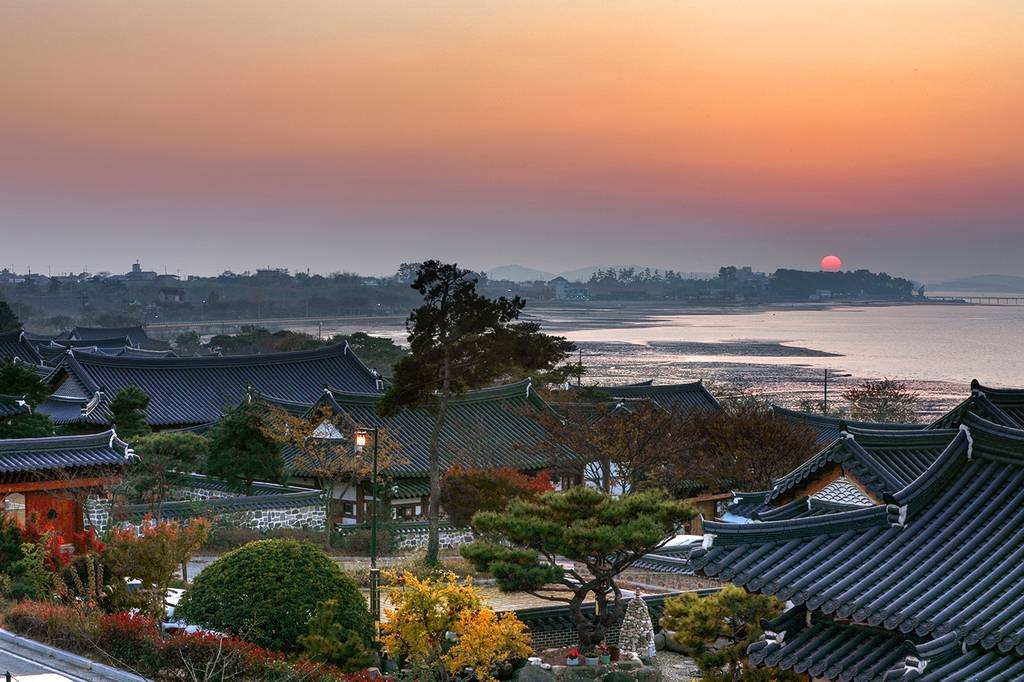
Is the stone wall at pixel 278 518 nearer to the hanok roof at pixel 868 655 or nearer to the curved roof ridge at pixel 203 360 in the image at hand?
the curved roof ridge at pixel 203 360

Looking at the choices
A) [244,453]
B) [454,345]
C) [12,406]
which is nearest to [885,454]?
[454,345]

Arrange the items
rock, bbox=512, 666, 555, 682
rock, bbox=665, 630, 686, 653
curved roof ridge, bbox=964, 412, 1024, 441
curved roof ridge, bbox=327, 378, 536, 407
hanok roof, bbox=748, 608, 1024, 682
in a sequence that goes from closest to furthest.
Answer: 1. hanok roof, bbox=748, 608, 1024, 682
2. curved roof ridge, bbox=964, 412, 1024, 441
3. rock, bbox=512, 666, 555, 682
4. rock, bbox=665, 630, 686, 653
5. curved roof ridge, bbox=327, 378, 536, 407

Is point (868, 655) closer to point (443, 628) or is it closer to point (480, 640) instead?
point (480, 640)

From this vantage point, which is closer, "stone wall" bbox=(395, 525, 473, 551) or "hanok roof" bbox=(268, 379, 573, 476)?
"stone wall" bbox=(395, 525, 473, 551)

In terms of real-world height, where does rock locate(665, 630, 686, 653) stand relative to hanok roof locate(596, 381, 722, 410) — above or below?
below

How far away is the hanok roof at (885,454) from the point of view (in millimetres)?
15242

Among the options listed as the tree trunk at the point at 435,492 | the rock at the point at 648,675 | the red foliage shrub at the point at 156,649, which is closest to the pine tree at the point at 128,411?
the tree trunk at the point at 435,492

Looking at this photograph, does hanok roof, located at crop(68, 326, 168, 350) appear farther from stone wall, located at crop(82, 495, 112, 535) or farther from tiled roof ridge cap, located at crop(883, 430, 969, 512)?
tiled roof ridge cap, located at crop(883, 430, 969, 512)

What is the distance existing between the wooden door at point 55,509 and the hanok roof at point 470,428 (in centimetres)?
1030

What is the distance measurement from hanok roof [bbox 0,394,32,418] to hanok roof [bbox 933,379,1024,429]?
848 inches

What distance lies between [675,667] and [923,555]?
37.8 feet

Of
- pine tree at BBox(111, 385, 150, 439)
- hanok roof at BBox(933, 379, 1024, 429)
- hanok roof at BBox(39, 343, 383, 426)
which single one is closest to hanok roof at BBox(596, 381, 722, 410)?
hanok roof at BBox(39, 343, 383, 426)

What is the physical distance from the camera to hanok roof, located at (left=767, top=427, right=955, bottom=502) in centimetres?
1524

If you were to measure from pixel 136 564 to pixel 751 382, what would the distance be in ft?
326
